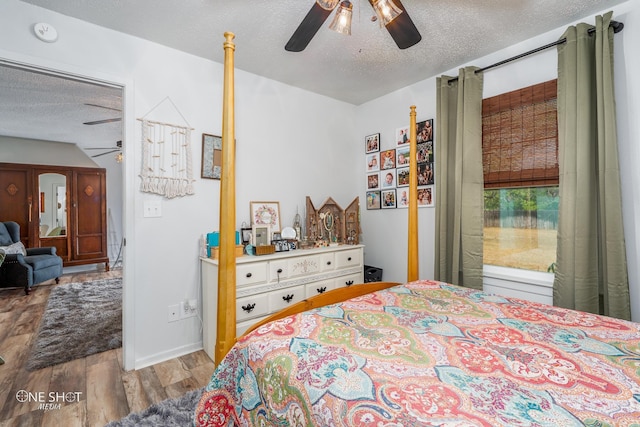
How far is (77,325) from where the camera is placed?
292 cm

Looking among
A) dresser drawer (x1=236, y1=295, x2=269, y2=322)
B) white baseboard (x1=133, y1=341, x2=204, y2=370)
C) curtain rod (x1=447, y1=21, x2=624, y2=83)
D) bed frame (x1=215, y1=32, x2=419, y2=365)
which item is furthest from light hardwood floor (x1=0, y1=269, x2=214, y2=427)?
curtain rod (x1=447, y1=21, x2=624, y2=83)

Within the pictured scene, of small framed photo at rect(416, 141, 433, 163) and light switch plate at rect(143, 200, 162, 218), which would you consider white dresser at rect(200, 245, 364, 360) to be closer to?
light switch plate at rect(143, 200, 162, 218)

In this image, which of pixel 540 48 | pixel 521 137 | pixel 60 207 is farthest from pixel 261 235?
pixel 60 207

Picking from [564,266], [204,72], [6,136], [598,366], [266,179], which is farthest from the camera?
[6,136]

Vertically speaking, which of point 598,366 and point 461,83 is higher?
point 461,83

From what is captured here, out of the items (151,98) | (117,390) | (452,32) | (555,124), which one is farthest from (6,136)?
(555,124)

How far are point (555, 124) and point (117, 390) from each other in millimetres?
3440

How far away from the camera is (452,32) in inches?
84.3

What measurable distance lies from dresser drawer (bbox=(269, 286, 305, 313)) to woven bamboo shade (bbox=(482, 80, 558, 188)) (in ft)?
5.89

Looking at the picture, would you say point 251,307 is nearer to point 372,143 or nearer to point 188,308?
point 188,308

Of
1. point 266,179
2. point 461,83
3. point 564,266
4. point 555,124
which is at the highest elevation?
point 461,83

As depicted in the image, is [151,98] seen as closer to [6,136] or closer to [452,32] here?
[452,32]

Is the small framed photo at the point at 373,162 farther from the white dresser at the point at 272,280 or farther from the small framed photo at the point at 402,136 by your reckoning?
the white dresser at the point at 272,280

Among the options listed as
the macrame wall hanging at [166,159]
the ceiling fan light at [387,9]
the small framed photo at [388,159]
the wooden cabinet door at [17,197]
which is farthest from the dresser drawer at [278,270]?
the wooden cabinet door at [17,197]
